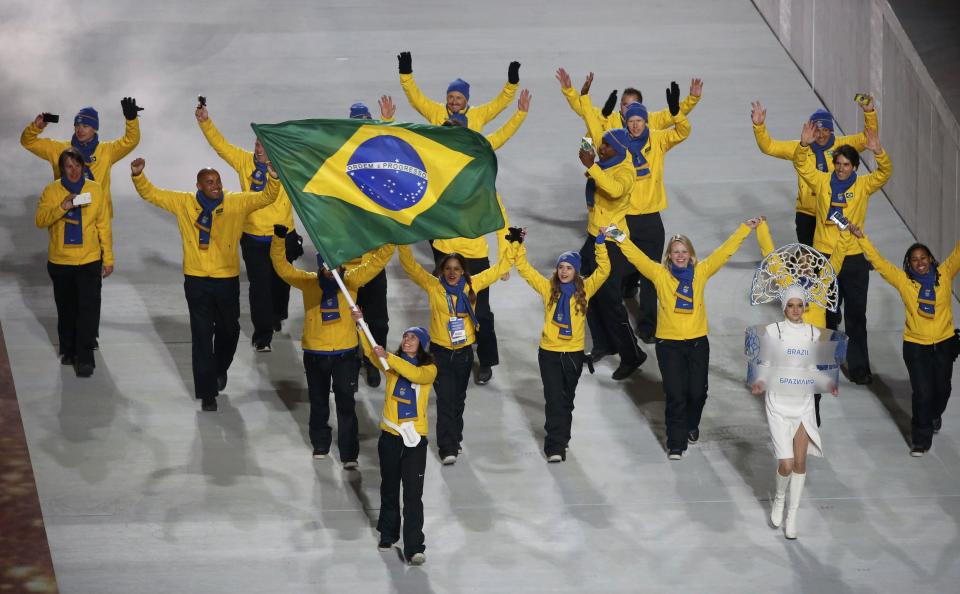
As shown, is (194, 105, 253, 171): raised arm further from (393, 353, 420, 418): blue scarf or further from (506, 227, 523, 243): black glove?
(393, 353, 420, 418): blue scarf

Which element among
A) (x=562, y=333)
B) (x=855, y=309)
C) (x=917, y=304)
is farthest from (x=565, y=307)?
(x=855, y=309)

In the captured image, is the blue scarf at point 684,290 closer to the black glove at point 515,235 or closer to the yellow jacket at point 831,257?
the yellow jacket at point 831,257

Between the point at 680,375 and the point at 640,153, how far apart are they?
2569mm

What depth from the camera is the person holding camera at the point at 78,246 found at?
12.3 metres

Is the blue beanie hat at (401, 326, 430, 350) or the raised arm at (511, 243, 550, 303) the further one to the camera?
the raised arm at (511, 243, 550, 303)

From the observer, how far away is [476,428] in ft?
39.1

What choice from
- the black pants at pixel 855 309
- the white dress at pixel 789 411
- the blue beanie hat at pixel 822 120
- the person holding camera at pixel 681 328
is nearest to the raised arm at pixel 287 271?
the person holding camera at pixel 681 328

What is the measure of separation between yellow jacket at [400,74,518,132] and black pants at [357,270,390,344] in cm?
207

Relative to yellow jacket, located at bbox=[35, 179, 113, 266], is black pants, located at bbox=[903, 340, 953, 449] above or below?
below

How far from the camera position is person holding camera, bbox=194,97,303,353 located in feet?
41.8

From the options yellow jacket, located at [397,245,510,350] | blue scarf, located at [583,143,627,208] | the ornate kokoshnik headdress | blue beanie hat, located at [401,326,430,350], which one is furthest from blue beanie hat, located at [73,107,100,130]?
the ornate kokoshnik headdress

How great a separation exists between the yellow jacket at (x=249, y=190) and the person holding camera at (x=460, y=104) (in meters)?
1.74

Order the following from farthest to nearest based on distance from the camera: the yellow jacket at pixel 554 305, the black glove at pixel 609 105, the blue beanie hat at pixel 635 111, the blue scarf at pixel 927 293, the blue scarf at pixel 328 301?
the black glove at pixel 609 105 → the blue beanie hat at pixel 635 111 → the blue scarf at pixel 927 293 → the yellow jacket at pixel 554 305 → the blue scarf at pixel 328 301

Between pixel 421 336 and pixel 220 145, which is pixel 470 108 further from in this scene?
pixel 421 336
